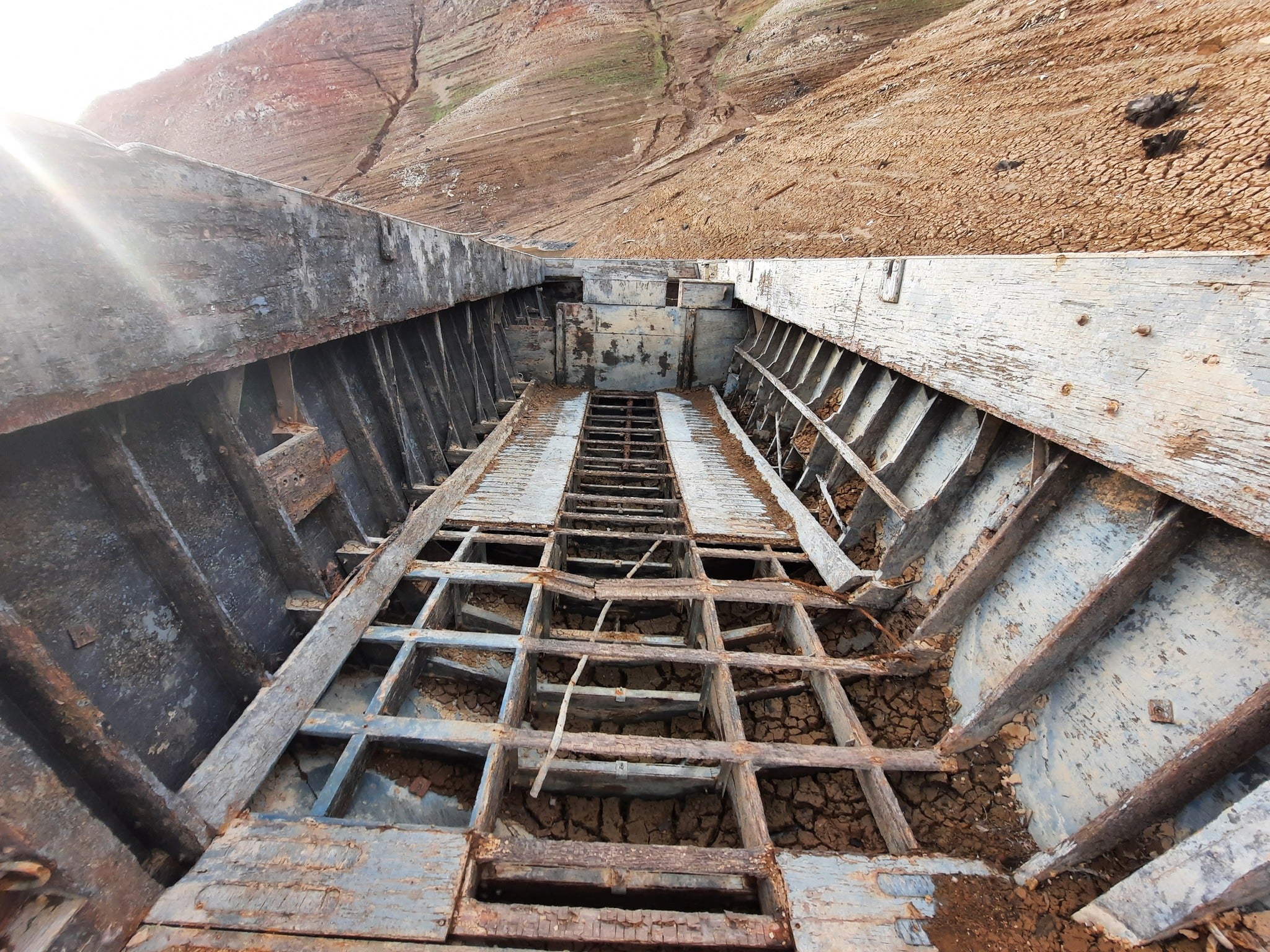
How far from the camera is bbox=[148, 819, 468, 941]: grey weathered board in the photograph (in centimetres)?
154

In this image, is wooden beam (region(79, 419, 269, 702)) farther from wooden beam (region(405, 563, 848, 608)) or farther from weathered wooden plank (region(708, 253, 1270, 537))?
weathered wooden plank (region(708, 253, 1270, 537))

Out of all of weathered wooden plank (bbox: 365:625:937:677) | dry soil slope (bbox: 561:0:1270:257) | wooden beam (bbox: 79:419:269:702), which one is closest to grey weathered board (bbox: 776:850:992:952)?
weathered wooden plank (bbox: 365:625:937:677)

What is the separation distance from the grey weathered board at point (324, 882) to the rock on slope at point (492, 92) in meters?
23.7

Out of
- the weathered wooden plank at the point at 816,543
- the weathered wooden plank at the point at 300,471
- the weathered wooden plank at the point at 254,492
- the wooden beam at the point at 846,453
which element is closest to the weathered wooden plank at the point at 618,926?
the weathered wooden plank at the point at 254,492

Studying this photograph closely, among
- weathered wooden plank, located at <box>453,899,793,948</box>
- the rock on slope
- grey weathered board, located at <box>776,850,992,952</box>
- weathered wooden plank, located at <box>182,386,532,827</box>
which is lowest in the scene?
grey weathered board, located at <box>776,850,992,952</box>

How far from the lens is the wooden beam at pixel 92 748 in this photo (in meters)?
1.40

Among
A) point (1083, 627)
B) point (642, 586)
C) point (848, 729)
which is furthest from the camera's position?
point (642, 586)

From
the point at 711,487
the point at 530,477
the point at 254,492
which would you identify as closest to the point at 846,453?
the point at 711,487

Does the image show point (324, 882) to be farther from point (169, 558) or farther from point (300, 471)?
point (300, 471)

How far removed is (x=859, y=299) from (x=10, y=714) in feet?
15.6

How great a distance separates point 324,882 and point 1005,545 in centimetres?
305

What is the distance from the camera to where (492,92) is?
3456 cm

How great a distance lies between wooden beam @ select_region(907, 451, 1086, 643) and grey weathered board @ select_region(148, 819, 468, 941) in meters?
2.42

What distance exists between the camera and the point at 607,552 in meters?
4.34
